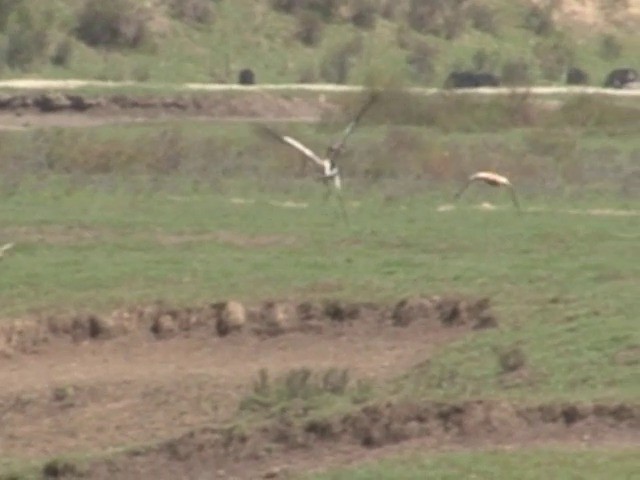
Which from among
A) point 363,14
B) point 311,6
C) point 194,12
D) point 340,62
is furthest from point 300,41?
point 340,62

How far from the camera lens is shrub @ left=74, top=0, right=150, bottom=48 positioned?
5459 cm

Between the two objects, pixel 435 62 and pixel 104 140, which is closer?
pixel 104 140

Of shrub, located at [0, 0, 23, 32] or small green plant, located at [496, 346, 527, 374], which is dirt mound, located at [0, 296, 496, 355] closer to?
small green plant, located at [496, 346, 527, 374]

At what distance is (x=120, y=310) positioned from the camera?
17812mm

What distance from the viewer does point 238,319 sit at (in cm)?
1777

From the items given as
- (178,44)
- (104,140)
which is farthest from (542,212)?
(178,44)

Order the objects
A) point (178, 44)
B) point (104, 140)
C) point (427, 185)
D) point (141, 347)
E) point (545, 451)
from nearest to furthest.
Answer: point (545, 451)
point (141, 347)
point (427, 185)
point (104, 140)
point (178, 44)

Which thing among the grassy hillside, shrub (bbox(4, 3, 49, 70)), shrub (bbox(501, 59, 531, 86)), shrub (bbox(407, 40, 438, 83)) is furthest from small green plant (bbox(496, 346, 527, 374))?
shrub (bbox(407, 40, 438, 83))

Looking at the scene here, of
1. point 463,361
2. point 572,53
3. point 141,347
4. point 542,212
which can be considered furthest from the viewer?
point 572,53

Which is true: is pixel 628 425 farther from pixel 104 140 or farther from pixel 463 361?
pixel 104 140

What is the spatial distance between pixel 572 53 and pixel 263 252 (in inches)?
1660

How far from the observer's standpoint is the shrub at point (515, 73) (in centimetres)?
5109

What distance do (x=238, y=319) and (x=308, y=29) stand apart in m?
42.3

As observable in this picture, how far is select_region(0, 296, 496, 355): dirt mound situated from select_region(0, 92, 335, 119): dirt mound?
22502mm
